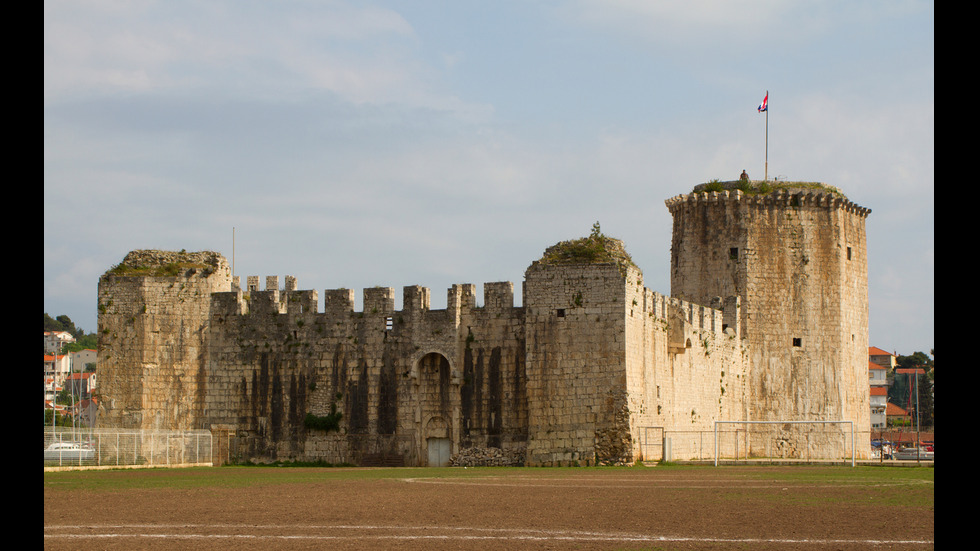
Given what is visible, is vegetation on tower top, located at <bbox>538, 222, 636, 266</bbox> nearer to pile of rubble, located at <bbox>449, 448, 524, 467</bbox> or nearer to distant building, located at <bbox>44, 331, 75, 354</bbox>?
pile of rubble, located at <bbox>449, 448, 524, 467</bbox>

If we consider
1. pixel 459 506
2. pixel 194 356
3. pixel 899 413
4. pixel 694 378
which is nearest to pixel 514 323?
pixel 694 378

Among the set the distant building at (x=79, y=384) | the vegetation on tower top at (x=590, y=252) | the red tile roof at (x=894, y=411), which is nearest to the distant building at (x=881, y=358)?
the red tile roof at (x=894, y=411)

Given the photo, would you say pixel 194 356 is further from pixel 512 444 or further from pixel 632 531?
pixel 632 531

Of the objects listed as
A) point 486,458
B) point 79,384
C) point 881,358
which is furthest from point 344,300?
point 881,358

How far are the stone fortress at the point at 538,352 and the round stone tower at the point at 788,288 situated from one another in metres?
0.06

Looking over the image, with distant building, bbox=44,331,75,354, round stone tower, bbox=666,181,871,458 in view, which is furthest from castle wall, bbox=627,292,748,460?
distant building, bbox=44,331,75,354

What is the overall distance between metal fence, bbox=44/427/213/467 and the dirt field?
251 inches

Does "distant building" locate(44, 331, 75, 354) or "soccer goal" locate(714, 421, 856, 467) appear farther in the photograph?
"distant building" locate(44, 331, 75, 354)

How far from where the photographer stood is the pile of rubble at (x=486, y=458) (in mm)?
37812

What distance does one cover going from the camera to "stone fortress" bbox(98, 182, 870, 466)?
122 feet

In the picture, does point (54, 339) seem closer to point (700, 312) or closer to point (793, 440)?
point (793, 440)

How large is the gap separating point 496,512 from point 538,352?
744 inches

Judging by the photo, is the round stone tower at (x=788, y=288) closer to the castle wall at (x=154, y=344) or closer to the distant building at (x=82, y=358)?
the castle wall at (x=154, y=344)
